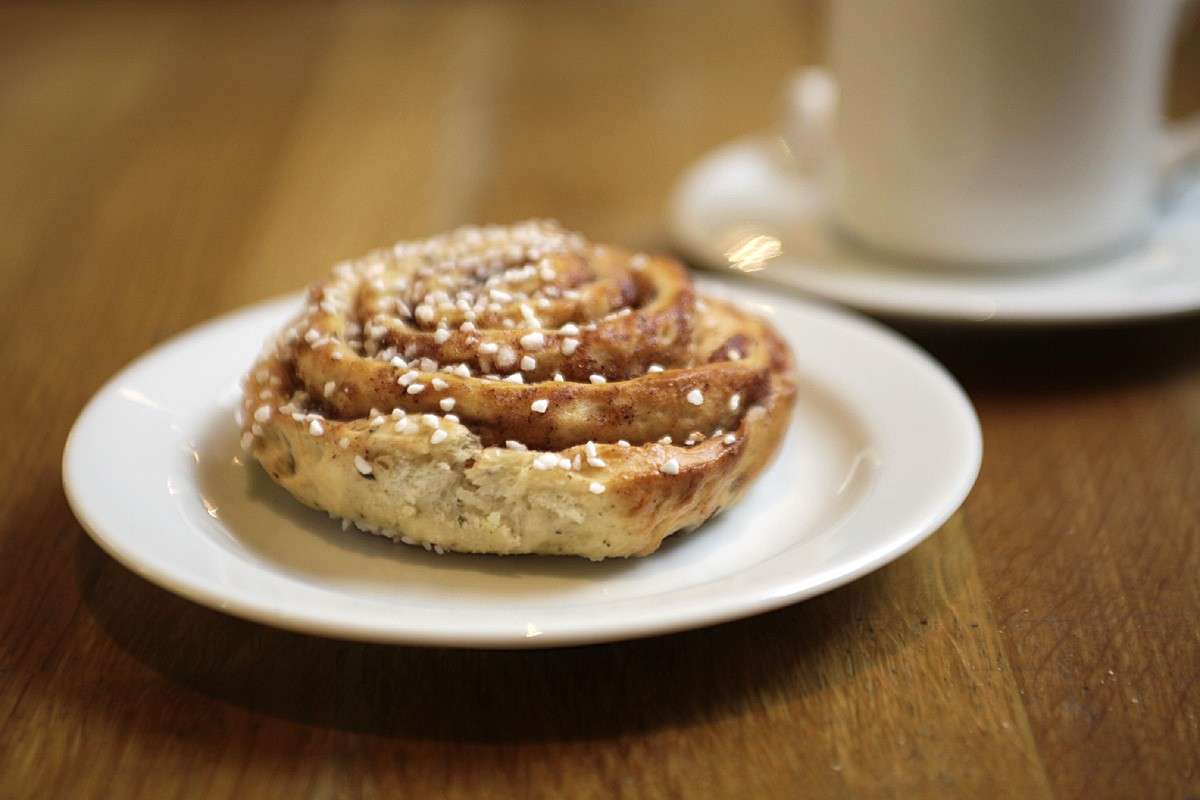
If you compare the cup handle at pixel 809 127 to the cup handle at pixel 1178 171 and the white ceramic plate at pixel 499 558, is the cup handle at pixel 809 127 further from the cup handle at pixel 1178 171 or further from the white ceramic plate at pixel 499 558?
the white ceramic plate at pixel 499 558

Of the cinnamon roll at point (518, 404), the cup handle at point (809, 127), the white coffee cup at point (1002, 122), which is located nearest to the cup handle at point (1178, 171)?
the white coffee cup at point (1002, 122)

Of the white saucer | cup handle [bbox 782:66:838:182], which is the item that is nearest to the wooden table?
the white saucer

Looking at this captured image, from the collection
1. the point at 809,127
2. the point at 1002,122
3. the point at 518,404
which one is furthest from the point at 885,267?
the point at 518,404

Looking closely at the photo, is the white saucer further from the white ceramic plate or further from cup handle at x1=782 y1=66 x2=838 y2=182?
the white ceramic plate

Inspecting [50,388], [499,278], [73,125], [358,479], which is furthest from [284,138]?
[358,479]

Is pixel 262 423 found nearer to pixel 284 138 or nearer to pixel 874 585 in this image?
pixel 874 585

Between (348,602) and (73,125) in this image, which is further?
(73,125)
